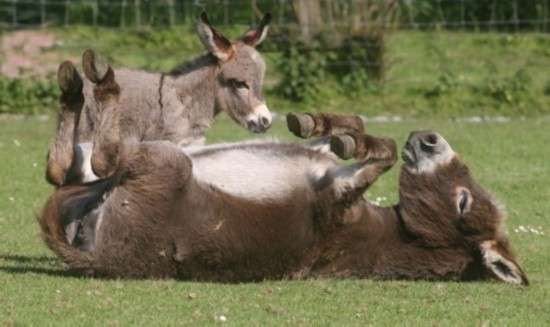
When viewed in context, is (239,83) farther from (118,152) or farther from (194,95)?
(118,152)

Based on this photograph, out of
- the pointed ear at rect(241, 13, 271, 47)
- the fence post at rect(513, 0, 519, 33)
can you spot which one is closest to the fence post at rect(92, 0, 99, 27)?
the fence post at rect(513, 0, 519, 33)

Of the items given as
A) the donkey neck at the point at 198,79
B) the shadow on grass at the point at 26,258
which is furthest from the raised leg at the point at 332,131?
the donkey neck at the point at 198,79

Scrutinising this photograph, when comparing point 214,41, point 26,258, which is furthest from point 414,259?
point 214,41

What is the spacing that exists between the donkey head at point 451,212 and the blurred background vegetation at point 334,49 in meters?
10.5

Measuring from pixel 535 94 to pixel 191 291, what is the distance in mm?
12852

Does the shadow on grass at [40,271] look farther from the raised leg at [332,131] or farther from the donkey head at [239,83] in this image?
the donkey head at [239,83]

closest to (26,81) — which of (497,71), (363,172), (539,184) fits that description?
(497,71)

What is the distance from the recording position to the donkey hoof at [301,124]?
8.43 meters

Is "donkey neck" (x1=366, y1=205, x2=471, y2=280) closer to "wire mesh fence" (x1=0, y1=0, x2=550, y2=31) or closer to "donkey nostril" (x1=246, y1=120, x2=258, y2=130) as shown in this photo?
"donkey nostril" (x1=246, y1=120, x2=258, y2=130)

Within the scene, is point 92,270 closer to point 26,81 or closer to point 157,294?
point 157,294

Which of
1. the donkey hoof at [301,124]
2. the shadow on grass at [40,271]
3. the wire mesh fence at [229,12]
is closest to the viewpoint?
the shadow on grass at [40,271]

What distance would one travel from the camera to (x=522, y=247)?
964 cm

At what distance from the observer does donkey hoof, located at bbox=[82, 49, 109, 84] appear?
27.0ft

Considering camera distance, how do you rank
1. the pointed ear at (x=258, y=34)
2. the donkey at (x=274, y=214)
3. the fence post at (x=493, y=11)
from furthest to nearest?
1. the fence post at (x=493, y=11)
2. the pointed ear at (x=258, y=34)
3. the donkey at (x=274, y=214)
